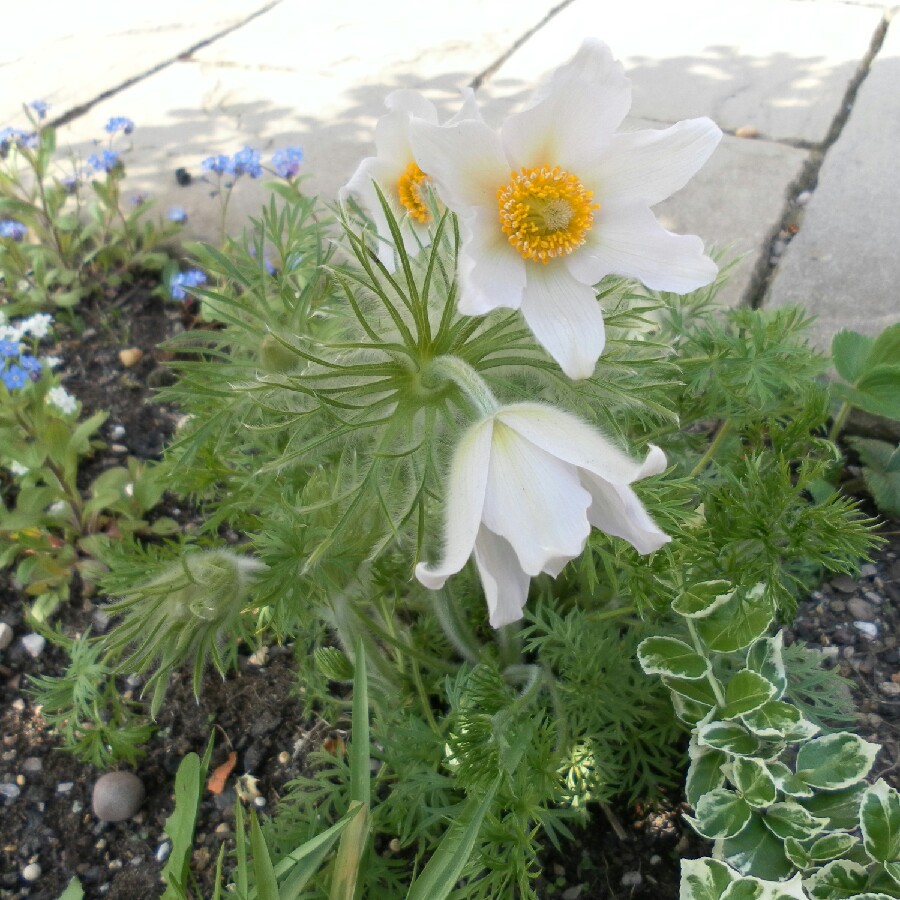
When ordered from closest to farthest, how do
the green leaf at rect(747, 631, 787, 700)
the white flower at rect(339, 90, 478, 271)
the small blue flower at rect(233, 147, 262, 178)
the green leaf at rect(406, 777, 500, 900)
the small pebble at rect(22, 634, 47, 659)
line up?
1. the green leaf at rect(406, 777, 500, 900)
2. the white flower at rect(339, 90, 478, 271)
3. the green leaf at rect(747, 631, 787, 700)
4. the small pebble at rect(22, 634, 47, 659)
5. the small blue flower at rect(233, 147, 262, 178)

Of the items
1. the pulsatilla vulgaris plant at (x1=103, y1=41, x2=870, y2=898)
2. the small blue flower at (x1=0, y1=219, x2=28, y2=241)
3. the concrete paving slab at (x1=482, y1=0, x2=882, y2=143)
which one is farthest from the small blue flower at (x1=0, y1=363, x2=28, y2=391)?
the concrete paving slab at (x1=482, y1=0, x2=882, y2=143)

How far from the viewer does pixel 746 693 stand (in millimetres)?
1162

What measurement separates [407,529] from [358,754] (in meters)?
0.28

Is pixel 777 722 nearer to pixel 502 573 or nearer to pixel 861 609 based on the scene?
pixel 502 573

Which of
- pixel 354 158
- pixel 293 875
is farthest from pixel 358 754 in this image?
pixel 354 158

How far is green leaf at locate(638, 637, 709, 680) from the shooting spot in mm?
1194

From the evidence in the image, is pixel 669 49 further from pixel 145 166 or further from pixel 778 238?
pixel 145 166

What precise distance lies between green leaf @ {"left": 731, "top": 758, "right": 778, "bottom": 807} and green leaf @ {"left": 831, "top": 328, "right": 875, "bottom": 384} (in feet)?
2.53

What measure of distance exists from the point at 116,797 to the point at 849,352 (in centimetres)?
155

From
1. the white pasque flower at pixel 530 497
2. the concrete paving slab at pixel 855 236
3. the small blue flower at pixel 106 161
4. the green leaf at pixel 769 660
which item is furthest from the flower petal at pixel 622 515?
the small blue flower at pixel 106 161

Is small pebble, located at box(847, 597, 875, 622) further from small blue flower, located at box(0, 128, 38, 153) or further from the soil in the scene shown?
small blue flower, located at box(0, 128, 38, 153)

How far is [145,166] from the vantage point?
300cm

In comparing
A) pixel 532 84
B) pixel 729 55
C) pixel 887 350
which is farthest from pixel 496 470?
pixel 729 55

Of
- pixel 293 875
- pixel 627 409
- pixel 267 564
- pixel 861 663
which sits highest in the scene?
pixel 627 409
